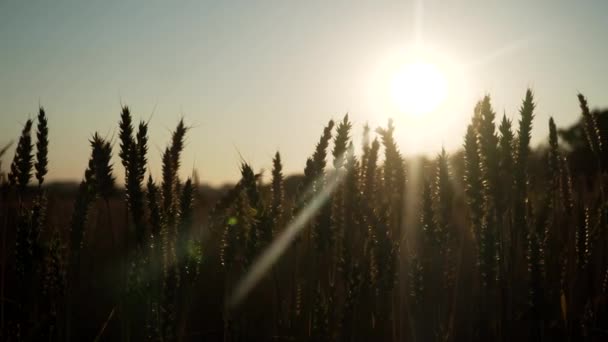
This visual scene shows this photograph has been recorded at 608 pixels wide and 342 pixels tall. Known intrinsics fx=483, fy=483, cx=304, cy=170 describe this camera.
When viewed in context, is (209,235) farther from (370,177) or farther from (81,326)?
(81,326)

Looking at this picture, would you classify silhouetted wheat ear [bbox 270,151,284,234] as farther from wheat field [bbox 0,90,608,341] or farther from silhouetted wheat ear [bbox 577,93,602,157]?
silhouetted wheat ear [bbox 577,93,602,157]

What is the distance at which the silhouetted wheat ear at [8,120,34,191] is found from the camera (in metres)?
2.29

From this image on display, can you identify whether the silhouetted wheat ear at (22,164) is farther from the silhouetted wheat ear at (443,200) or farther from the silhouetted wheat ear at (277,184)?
the silhouetted wheat ear at (443,200)

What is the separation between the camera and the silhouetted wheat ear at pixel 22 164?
7.53ft

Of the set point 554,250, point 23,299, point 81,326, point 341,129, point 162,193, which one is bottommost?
point 81,326

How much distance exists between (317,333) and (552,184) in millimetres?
1817

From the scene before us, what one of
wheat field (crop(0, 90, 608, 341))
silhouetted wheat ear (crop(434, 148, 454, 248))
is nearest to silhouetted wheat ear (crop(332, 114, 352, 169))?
wheat field (crop(0, 90, 608, 341))

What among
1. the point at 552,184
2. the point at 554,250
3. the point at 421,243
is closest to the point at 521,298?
the point at 554,250

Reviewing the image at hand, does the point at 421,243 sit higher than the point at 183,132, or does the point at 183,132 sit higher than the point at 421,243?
the point at 183,132

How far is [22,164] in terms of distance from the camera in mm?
2314

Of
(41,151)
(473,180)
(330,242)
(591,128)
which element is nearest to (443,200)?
(473,180)

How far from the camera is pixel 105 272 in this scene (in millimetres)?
4246

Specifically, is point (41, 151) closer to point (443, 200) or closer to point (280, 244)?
point (280, 244)

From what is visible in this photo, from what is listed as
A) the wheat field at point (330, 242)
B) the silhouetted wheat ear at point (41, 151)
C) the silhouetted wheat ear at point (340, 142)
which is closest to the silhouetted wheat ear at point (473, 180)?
the wheat field at point (330, 242)
